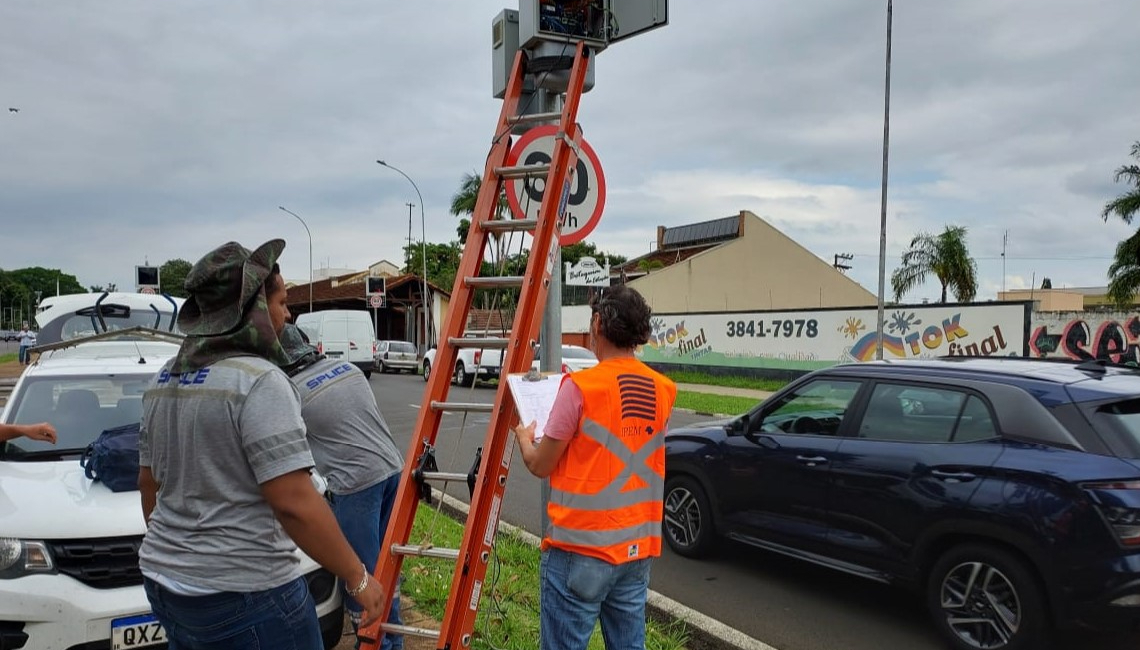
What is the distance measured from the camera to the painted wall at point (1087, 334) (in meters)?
17.5

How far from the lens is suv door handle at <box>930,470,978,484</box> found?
13.7 feet

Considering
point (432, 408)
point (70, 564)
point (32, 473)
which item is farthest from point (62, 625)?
point (432, 408)

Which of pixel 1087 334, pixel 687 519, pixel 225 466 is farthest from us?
pixel 1087 334

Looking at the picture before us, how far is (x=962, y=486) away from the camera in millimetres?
4195

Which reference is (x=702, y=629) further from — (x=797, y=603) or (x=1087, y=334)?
(x=1087, y=334)

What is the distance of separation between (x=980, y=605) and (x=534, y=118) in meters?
3.50

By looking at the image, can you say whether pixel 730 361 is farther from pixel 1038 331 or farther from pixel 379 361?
pixel 379 361

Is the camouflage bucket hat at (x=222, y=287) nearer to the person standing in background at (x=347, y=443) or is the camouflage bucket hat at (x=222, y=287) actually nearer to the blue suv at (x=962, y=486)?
the person standing in background at (x=347, y=443)

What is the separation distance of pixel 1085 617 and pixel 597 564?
8.88 ft

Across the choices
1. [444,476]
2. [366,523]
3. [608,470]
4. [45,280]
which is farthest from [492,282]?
[45,280]

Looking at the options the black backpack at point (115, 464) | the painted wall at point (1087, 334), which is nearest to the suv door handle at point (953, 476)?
the black backpack at point (115, 464)

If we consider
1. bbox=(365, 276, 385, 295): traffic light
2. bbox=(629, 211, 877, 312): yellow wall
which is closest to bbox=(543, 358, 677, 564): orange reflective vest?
bbox=(365, 276, 385, 295): traffic light

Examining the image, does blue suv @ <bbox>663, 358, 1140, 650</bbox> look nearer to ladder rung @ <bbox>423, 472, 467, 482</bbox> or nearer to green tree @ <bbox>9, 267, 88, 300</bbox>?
ladder rung @ <bbox>423, 472, 467, 482</bbox>

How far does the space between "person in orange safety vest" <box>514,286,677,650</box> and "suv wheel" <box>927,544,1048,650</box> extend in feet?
7.90
